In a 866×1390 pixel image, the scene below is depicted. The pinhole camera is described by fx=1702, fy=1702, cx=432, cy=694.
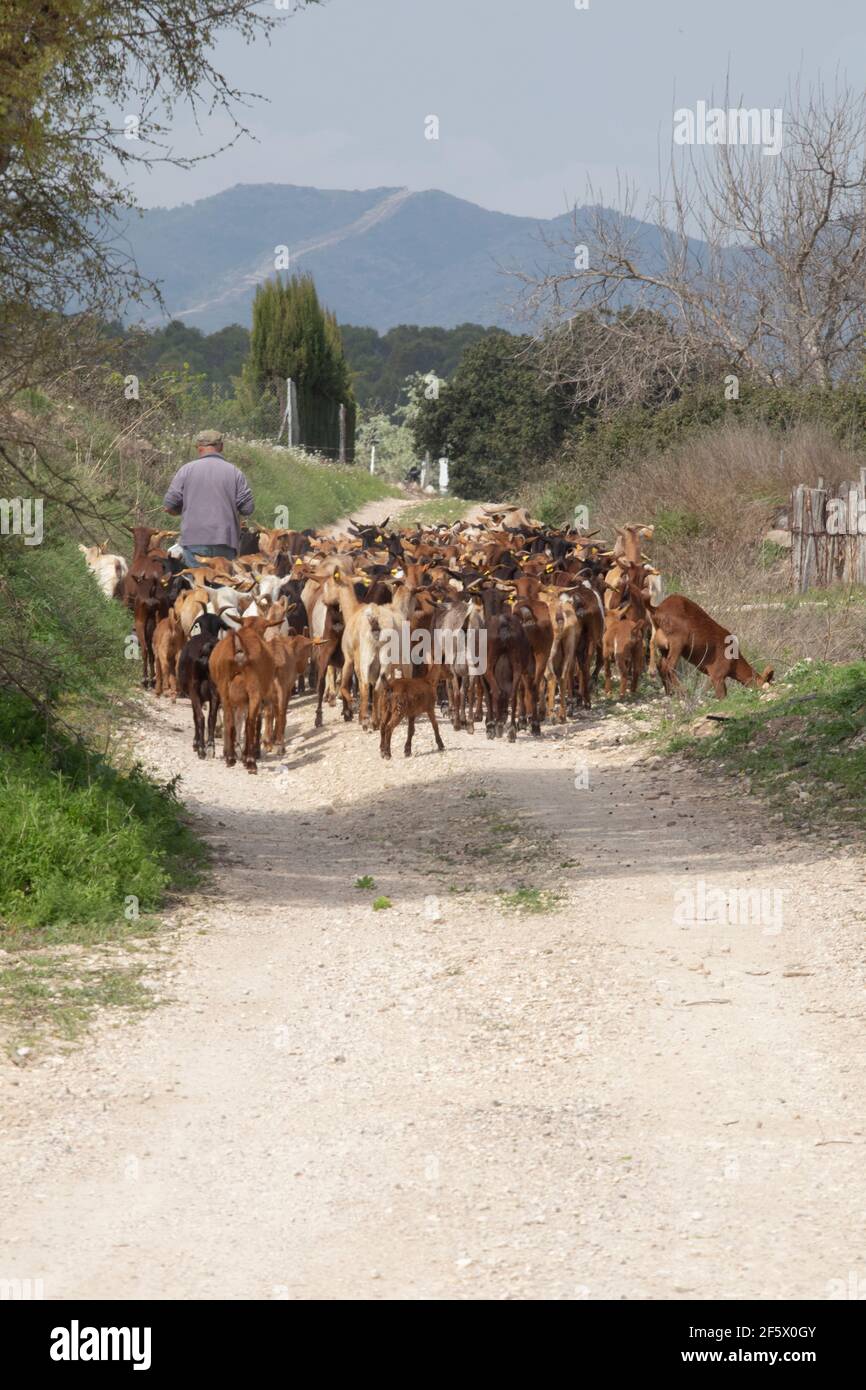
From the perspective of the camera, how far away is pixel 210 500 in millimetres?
16438

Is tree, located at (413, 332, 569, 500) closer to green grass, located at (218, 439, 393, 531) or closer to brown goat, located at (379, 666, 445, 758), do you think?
green grass, located at (218, 439, 393, 531)

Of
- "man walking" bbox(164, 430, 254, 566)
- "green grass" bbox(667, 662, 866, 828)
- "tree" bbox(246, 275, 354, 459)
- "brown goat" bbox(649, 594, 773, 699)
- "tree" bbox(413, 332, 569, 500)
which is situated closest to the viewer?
"green grass" bbox(667, 662, 866, 828)

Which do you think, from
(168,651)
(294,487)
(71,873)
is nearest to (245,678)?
(168,651)

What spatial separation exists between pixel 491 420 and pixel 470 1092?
45128 mm

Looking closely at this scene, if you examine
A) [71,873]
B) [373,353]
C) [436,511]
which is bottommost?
[71,873]

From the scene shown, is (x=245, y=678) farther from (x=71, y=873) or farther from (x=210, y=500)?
(x=71, y=873)

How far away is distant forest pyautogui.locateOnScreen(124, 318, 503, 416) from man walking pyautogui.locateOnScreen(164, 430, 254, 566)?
61.1 metres

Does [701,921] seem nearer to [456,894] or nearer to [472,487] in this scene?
[456,894]

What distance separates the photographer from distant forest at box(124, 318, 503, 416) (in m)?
94.5

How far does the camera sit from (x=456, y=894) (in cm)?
917

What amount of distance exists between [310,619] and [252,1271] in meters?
11.6

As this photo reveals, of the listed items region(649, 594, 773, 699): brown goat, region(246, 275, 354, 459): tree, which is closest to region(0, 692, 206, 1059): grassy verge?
region(649, 594, 773, 699): brown goat

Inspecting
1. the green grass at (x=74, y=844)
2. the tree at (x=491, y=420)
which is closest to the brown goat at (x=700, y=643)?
the green grass at (x=74, y=844)

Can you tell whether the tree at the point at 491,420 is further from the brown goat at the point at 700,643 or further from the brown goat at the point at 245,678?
the brown goat at the point at 245,678
